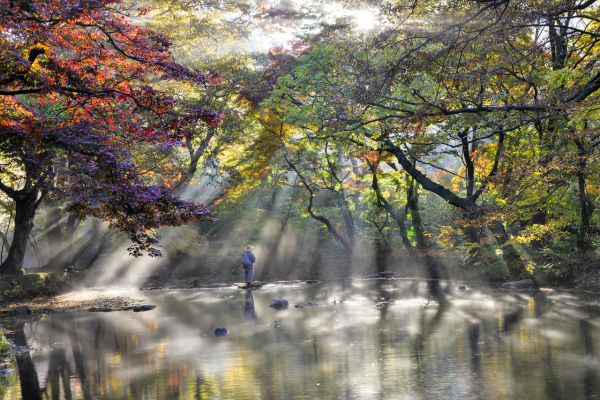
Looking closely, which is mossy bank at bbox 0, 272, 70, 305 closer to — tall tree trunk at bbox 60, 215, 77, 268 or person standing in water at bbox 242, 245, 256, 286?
tall tree trunk at bbox 60, 215, 77, 268

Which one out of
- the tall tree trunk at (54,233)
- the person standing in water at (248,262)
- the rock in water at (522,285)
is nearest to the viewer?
the rock in water at (522,285)

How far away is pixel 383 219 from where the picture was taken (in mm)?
26516

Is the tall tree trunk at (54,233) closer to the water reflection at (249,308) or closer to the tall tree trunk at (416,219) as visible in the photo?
the water reflection at (249,308)

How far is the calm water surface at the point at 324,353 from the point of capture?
5.62 metres

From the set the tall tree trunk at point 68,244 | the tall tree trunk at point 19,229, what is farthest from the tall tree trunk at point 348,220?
the tall tree trunk at point 19,229

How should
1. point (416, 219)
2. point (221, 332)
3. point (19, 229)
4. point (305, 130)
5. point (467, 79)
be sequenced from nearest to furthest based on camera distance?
point (221, 332)
point (467, 79)
point (19, 229)
point (305, 130)
point (416, 219)

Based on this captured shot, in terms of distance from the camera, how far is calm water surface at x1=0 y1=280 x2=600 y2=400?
5617 millimetres

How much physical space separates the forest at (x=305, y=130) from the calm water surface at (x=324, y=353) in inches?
94.7

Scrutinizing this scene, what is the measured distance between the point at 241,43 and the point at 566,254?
20131 millimetres

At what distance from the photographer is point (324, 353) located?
293 inches

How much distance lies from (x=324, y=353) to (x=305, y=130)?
15.1 m

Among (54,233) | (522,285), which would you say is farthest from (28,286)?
(522,285)

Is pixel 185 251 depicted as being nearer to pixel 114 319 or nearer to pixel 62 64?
pixel 114 319

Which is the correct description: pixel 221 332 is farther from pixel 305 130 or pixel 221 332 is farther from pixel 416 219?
pixel 416 219
